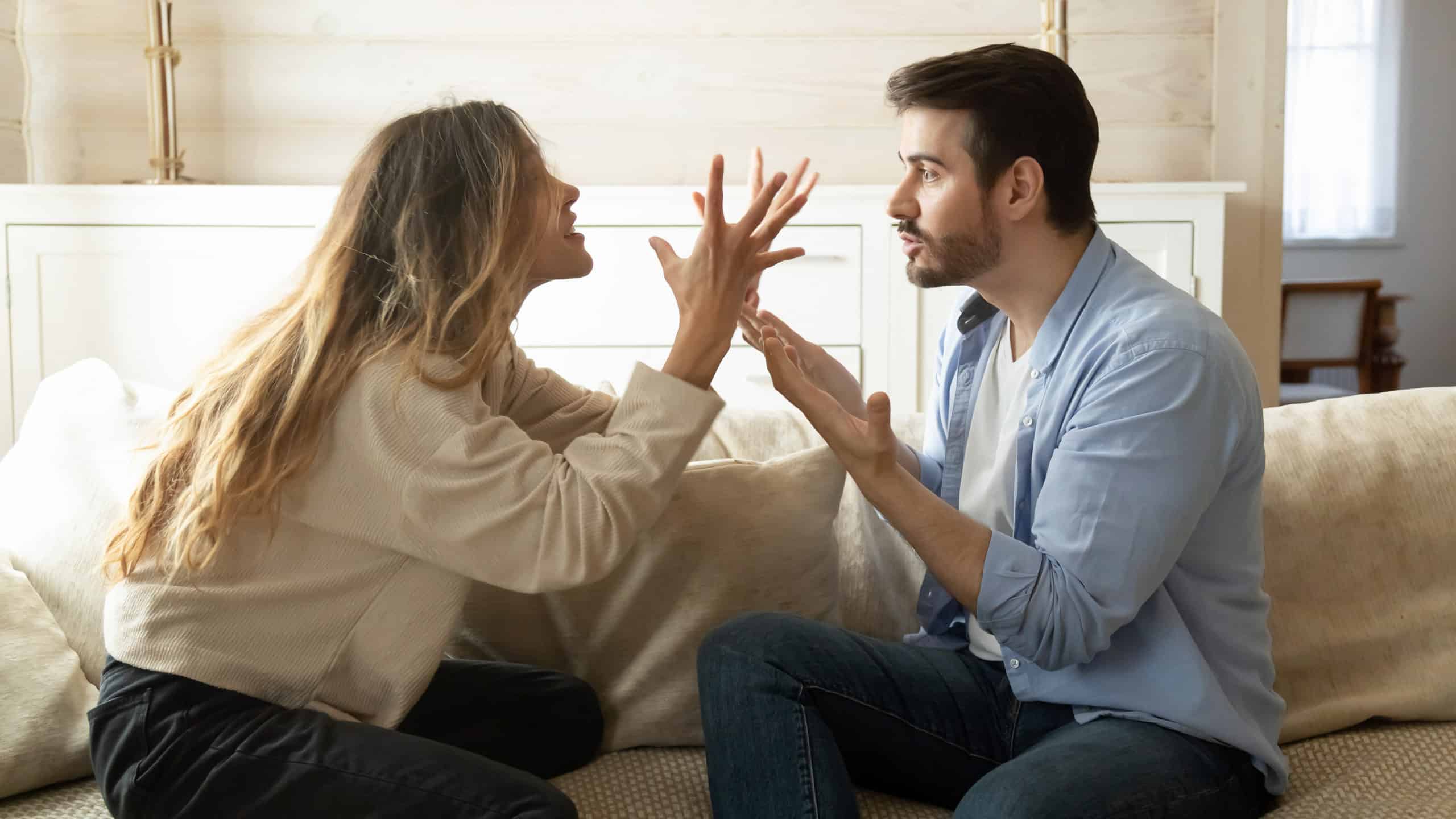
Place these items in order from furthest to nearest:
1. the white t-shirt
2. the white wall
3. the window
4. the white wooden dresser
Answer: the white wall, the window, the white wooden dresser, the white t-shirt

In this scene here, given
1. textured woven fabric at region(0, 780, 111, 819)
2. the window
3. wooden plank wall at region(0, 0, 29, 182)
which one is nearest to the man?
textured woven fabric at region(0, 780, 111, 819)

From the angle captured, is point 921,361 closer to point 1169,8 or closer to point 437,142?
point 1169,8

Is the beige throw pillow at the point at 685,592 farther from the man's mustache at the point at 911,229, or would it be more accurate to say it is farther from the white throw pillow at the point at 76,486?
the white throw pillow at the point at 76,486

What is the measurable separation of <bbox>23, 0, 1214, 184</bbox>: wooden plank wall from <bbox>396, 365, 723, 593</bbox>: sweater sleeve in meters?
1.87

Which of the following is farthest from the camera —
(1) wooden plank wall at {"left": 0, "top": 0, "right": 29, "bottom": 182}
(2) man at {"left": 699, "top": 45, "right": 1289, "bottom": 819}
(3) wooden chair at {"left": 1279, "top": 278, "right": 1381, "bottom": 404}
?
(3) wooden chair at {"left": 1279, "top": 278, "right": 1381, "bottom": 404}

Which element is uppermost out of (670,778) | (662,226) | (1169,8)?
(1169,8)

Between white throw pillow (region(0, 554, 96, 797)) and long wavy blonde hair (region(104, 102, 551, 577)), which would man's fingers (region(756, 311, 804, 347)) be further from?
white throw pillow (region(0, 554, 96, 797))

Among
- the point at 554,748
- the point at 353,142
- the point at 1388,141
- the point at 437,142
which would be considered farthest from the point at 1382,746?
the point at 1388,141

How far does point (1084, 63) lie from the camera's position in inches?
115

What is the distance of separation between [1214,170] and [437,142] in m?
2.28

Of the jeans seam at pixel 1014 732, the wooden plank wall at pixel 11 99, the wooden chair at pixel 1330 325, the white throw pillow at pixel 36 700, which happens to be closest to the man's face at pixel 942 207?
the jeans seam at pixel 1014 732

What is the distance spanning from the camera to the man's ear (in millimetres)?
1335

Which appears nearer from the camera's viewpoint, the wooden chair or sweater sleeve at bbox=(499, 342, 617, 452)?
sweater sleeve at bbox=(499, 342, 617, 452)

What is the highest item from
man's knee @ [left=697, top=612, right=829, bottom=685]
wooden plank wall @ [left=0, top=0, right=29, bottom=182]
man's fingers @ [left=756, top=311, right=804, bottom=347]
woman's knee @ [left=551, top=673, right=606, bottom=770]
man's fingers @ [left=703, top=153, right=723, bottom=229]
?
wooden plank wall @ [left=0, top=0, right=29, bottom=182]
